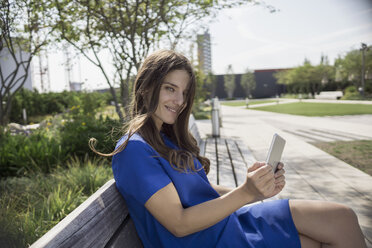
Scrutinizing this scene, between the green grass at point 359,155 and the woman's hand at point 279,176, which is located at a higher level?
the woman's hand at point 279,176

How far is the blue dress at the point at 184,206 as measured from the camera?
1136 millimetres

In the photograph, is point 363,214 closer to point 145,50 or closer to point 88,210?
point 88,210

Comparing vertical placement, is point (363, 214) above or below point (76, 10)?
below

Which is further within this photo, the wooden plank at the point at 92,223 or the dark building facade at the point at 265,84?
the dark building facade at the point at 265,84

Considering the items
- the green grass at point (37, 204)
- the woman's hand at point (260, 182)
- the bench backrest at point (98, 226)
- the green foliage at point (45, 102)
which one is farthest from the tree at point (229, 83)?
the woman's hand at point (260, 182)

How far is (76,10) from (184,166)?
5.28 meters

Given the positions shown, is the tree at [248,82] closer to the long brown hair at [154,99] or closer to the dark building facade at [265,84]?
the dark building facade at [265,84]

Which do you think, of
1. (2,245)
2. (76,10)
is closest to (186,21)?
(76,10)

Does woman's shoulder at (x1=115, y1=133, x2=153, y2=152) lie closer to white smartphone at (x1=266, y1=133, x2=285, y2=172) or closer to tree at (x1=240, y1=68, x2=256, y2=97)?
white smartphone at (x1=266, y1=133, x2=285, y2=172)

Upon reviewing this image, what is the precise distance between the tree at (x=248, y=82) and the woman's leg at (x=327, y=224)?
5999 cm

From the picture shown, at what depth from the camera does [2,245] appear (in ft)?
5.97

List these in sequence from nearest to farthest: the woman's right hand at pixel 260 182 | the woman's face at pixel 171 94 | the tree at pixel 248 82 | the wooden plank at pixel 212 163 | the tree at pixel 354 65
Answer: the woman's right hand at pixel 260 182, the woman's face at pixel 171 94, the tree at pixel 354 65, the wooden plank at pixel 212 163, the tree at pixel 248 82

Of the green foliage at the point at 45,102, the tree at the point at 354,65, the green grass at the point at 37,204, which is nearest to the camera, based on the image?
the green grass at the point at 37,204

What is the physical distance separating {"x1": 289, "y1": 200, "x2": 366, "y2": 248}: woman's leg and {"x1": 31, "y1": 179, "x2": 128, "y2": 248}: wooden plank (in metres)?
0.77
